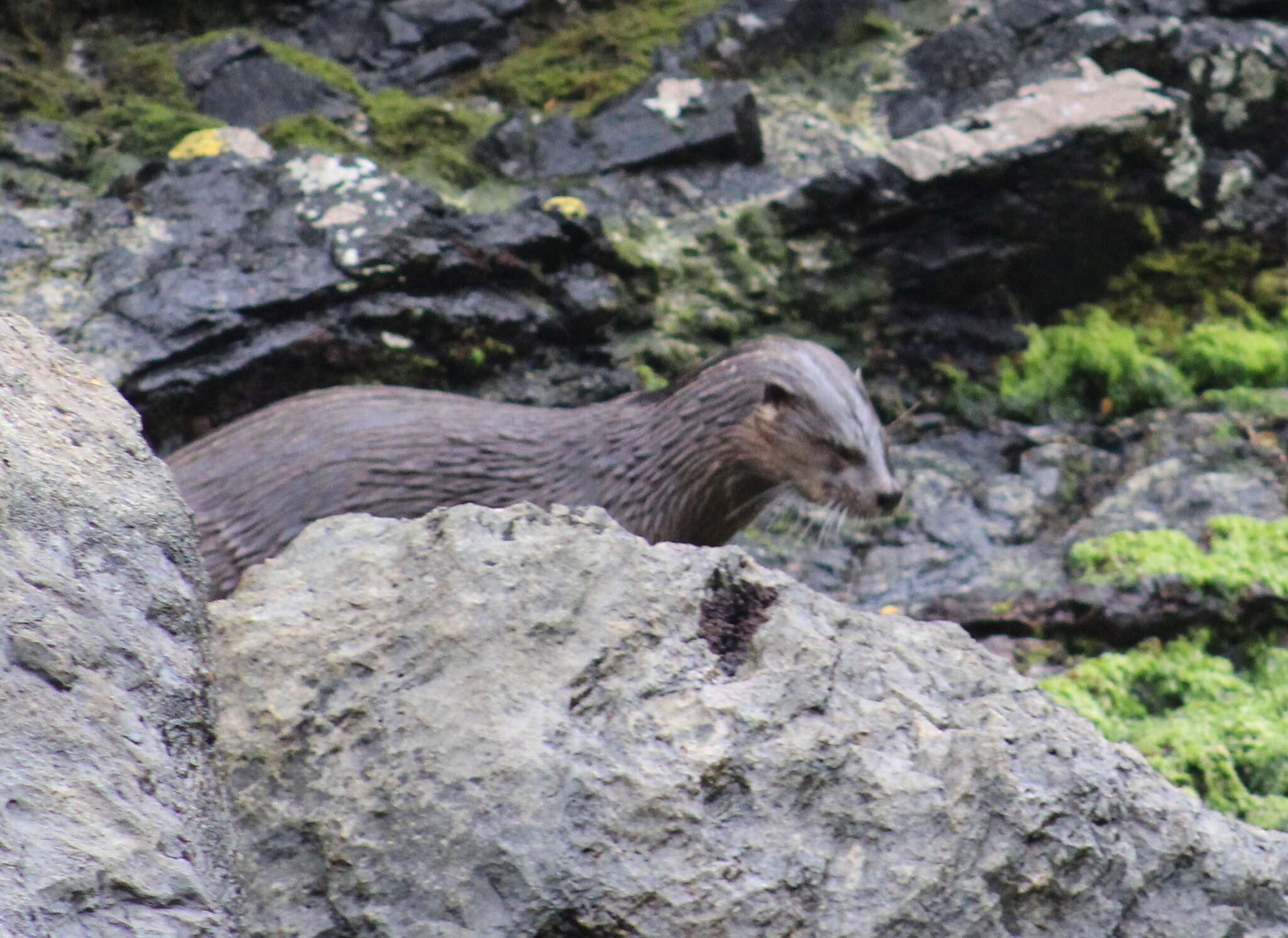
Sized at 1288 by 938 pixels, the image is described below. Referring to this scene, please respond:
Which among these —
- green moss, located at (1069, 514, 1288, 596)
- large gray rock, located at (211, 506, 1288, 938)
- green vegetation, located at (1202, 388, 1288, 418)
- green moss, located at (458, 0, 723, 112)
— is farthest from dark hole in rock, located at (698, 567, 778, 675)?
green moss, located at (458, 0, 723, 112)

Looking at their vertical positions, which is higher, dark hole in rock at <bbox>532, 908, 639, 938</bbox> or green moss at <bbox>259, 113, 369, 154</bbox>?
green moss at <bbox>259, 113, 369, 154</bbox>

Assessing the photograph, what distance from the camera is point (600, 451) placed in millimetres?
3975

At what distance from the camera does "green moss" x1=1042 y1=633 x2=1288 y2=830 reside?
3.08m

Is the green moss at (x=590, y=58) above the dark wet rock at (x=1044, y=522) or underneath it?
above

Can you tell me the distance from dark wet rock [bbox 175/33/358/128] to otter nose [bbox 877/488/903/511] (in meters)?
2.81

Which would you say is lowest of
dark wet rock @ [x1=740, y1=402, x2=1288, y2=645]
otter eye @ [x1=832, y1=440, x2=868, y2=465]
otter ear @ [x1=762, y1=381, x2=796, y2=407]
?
dark wet rock @ [x1=740, y1=402, x2=1288, y2=645]

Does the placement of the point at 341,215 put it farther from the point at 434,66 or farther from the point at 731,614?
the point at 731,614

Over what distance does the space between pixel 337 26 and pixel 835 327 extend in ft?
8.12

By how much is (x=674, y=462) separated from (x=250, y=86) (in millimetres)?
2622

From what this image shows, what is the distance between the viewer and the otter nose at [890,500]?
3.92 meters

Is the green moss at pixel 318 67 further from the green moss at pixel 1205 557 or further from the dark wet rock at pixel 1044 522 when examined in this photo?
the green moss at pixel 1205 557

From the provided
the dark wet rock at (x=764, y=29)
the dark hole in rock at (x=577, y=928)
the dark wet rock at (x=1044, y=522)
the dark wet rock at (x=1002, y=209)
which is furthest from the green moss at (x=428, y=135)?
the dark hole in rock at (x=577, y=928)

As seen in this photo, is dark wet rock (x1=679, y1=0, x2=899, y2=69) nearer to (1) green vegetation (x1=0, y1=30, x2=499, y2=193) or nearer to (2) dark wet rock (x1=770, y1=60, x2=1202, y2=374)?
(2) dark wet rock (x1=770, y1=60, x2=1202, y2=374)

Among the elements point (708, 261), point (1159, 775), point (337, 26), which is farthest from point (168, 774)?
point (337, 26)
